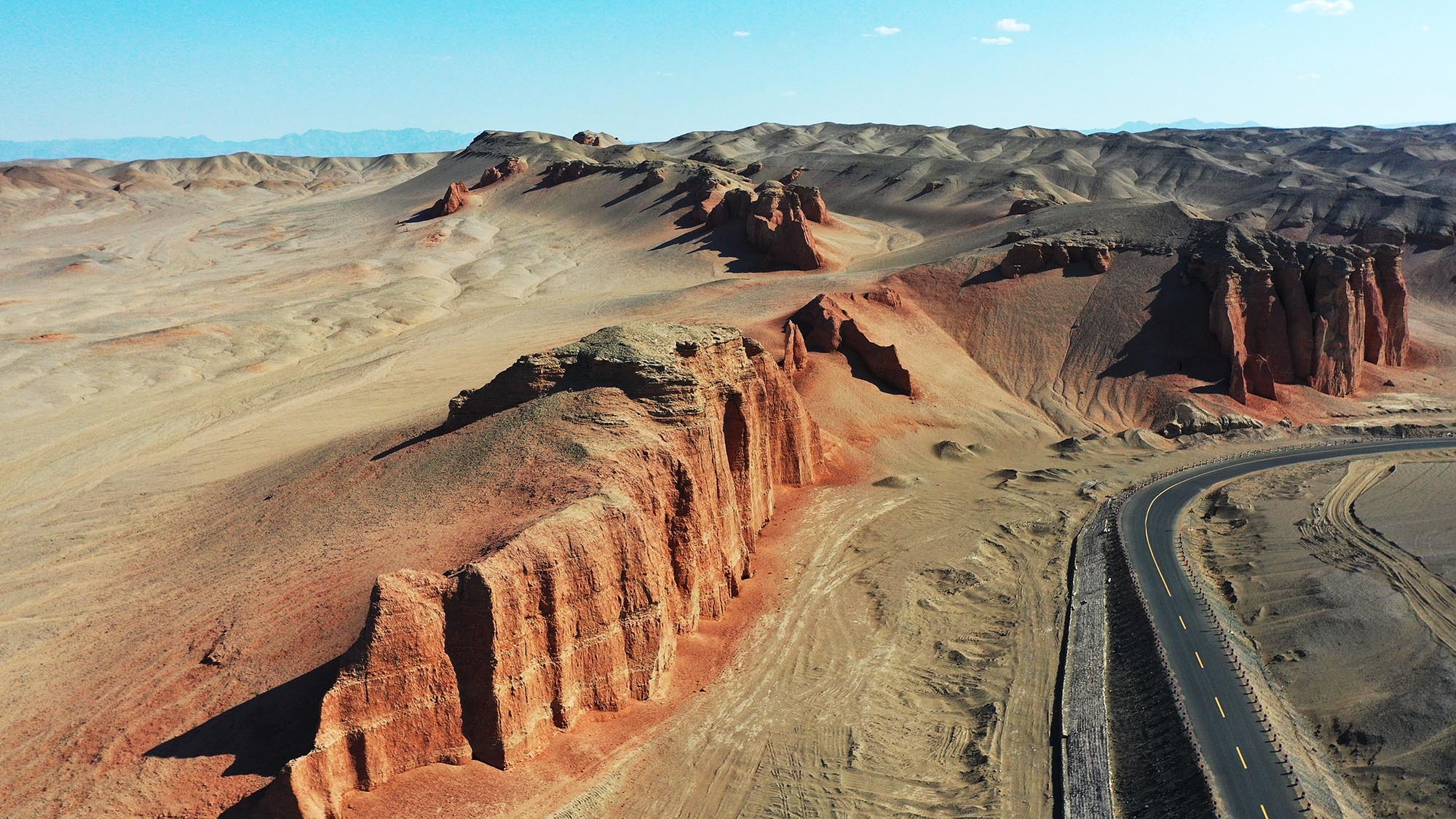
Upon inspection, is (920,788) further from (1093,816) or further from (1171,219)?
(1171,219)

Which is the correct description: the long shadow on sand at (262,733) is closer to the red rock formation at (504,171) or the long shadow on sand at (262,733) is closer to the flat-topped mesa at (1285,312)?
the flat-topped mesa at (1285,312)

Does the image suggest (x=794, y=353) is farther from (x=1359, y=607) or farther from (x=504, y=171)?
(x=504, y=171)

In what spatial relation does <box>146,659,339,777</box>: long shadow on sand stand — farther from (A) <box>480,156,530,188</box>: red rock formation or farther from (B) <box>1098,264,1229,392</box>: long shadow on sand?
(A) <box>480,156,530,188</box>: red rock formation

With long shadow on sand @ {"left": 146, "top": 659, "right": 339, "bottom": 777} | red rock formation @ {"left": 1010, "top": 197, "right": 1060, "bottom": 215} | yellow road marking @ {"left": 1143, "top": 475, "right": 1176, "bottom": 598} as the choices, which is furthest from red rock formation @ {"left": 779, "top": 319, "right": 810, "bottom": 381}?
red rock formation @ {"left": 1010, "top": 197, "right": 1060, "bottom": 215}

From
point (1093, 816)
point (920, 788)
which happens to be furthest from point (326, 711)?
point (1093, 816)

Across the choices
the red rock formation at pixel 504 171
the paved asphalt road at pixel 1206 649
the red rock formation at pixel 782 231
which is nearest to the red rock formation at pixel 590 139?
the red rock formation at pixel 504 171
